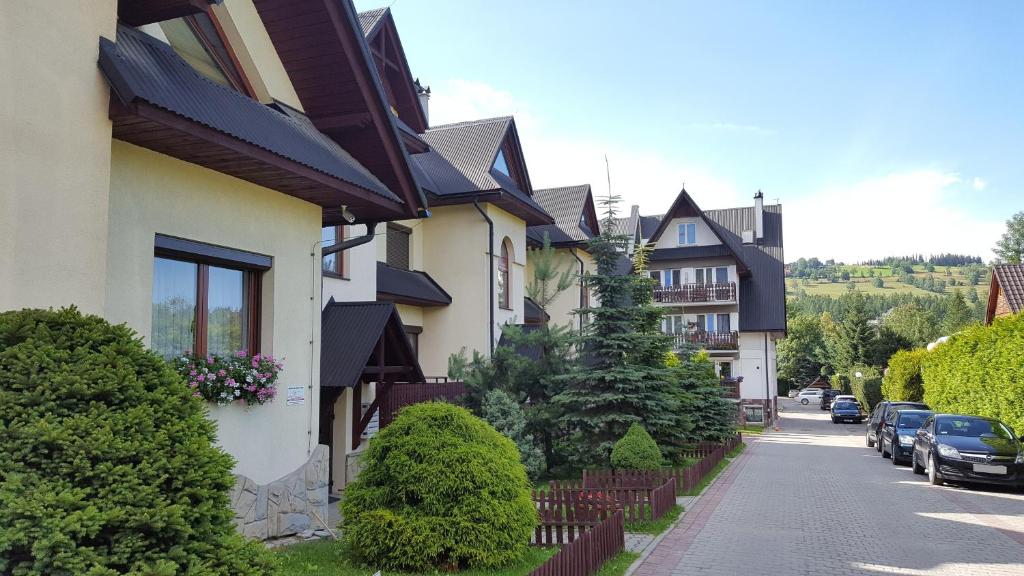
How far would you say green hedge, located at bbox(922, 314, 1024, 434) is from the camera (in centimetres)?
1741

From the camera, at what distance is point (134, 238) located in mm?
6801

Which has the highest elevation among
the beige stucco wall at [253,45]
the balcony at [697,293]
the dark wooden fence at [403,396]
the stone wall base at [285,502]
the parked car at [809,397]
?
the beige stucco wall at [253,45]

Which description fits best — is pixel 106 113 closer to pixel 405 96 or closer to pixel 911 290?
pixel 405 96

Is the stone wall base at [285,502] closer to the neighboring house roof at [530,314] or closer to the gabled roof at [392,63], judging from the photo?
the gabled roof at [392,63]

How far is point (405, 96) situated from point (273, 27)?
8.15 meters

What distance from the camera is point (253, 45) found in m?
9.03

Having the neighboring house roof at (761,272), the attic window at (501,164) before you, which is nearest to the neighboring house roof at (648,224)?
the neighboring house roof at (761,272)

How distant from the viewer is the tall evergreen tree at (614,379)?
565 inches

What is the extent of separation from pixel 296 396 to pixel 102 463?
17.8 ft

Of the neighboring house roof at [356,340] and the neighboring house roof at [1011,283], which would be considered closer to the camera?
the neighboring house roof at [356,340]

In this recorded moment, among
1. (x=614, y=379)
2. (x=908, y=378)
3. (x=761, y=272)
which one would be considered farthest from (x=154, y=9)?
(x=761, y=272)

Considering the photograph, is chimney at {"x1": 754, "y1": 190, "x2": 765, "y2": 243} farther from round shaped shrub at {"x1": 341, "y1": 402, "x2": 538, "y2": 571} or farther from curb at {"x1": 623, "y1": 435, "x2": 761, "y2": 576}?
round shaped shrub at {"x1": 341, "y1": 402, "x2": 538, "y2": 571}

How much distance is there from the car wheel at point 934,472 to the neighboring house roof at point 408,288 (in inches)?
447

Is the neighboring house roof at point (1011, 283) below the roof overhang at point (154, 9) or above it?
below
